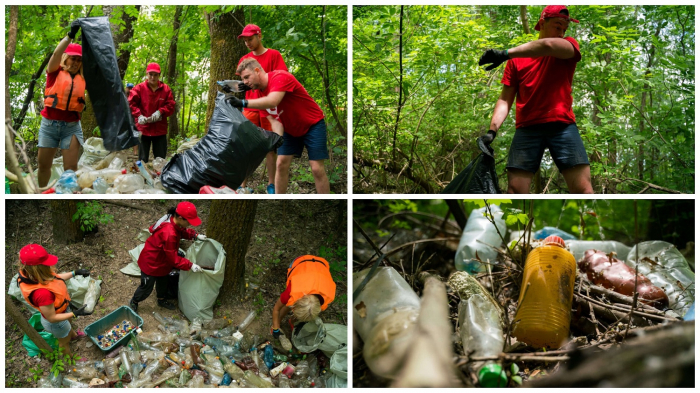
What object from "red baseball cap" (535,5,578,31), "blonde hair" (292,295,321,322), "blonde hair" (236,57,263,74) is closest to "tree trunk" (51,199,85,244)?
"blonde hair" (236,57,263,74)

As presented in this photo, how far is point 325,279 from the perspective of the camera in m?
3.34

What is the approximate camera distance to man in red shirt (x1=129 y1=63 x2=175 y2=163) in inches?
166

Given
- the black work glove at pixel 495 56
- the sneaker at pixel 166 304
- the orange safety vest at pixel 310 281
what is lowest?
the sneaker at pixel 166 304

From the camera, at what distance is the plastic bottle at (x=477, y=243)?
118 inches

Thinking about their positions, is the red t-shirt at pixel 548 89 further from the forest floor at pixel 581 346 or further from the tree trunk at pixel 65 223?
the tree trunk at pixel 65 223

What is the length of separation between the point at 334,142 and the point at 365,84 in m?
0.67

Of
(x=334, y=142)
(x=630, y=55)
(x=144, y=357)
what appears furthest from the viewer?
(x=334, y=142)

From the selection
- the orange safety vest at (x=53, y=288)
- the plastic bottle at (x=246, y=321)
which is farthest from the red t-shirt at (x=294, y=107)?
the orange safety vest at (x=53, y=288)

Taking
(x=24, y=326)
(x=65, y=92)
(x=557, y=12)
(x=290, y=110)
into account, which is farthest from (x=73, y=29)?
(x=557, y=12)

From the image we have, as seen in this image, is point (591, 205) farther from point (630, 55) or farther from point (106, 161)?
point (106, 161)

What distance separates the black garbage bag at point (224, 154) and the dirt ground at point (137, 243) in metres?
1.17

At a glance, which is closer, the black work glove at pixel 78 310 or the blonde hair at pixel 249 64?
the blonde hair at pixel 249 64

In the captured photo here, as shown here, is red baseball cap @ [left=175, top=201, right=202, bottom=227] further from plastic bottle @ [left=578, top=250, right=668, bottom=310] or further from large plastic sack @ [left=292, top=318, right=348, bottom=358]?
plastic bottle @ [left=578, top=250, right=668, bottom=310]
